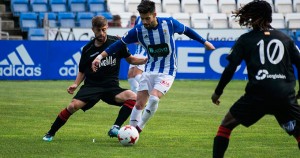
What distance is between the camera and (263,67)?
8242 millimetres

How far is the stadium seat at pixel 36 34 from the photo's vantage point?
95.8ft

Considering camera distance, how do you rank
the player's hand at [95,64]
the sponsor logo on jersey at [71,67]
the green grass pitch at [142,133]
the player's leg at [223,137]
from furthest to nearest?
the sponsor logo on jersey at [71,67] < the player's hand at [95,64] < the green grass pitch at [142,133] < the player's leg at [223,137]

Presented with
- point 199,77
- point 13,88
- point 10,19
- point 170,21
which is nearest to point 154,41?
point 170,21

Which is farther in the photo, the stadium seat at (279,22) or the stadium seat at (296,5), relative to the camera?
the stadium seat at (296,5)

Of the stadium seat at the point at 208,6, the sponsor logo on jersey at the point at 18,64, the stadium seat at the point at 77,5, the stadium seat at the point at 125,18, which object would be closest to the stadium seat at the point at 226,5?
the stadium seat at the point at 208,6

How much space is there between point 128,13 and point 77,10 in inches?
76.0

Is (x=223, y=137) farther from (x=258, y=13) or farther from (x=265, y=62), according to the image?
(x=258, y=13)

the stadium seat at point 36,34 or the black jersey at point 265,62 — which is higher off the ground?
the black jersey at point 265,62

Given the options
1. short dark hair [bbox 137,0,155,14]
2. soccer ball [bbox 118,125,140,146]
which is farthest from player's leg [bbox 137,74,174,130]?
short dark hair [bbox 137,0,155,14]

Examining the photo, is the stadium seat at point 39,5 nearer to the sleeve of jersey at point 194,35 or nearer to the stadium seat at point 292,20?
the stadium seat at point 292,20

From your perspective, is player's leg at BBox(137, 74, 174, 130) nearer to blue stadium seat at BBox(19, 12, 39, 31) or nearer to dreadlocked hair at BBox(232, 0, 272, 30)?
dreadlocked hair at BBox(232, 0, 272, 30)

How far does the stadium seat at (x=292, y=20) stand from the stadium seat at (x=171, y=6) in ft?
14.1

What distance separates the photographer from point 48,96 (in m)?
20.6

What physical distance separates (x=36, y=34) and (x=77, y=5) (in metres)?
3.03
